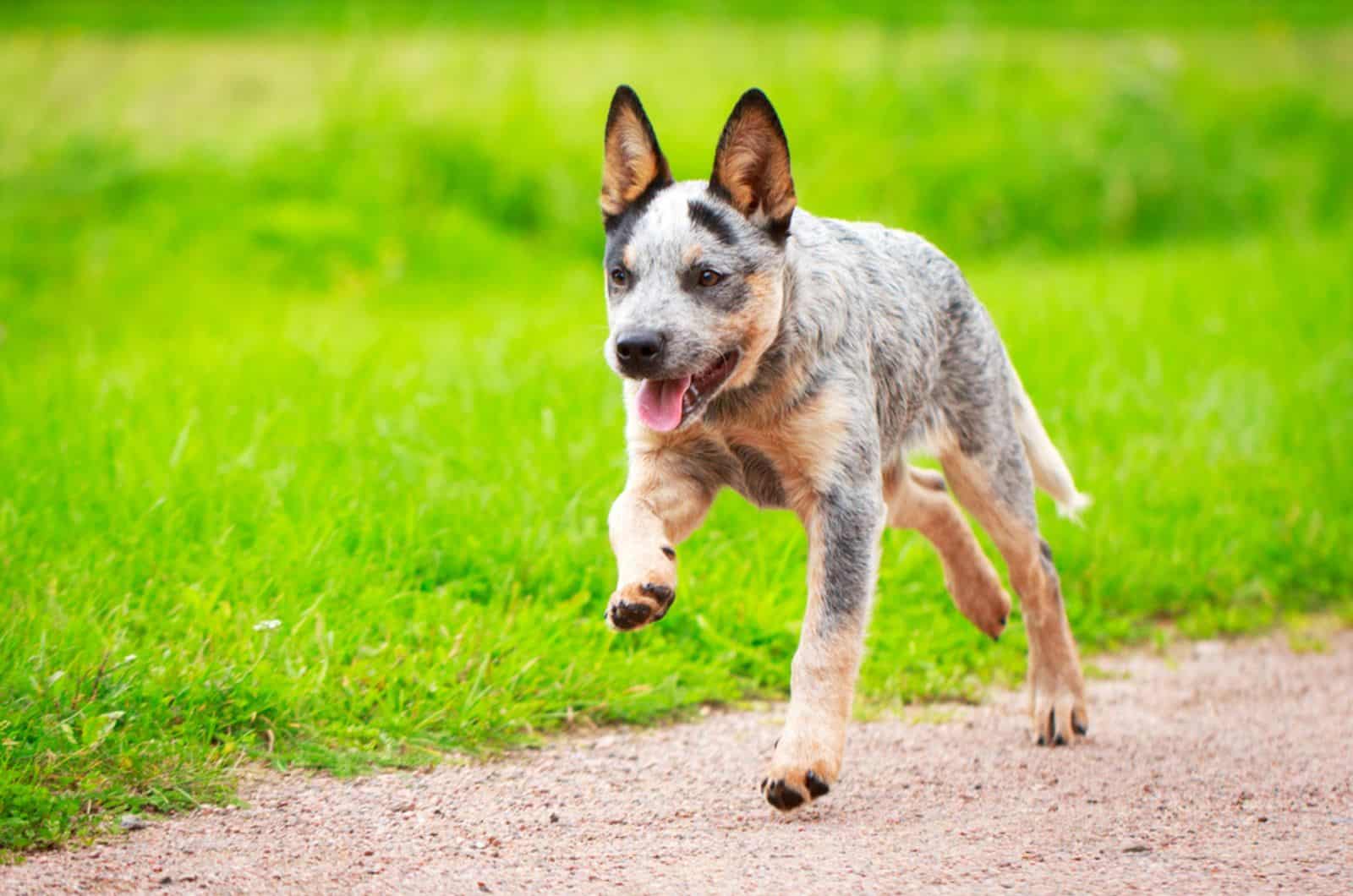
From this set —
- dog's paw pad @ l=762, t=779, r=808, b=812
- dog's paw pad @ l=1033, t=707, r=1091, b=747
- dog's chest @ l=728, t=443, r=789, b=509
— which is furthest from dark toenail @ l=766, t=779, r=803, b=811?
dog's paw pad @ l=1033, t=707, r=1091, b=747

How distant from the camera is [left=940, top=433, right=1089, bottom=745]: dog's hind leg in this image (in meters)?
5.75

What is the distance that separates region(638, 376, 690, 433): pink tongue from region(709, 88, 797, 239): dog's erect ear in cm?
62

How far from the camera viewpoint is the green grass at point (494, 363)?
5355 mm

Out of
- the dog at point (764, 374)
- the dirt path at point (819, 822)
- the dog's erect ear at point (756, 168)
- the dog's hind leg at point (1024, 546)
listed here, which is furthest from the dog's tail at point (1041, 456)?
the dog's erect ear at point (756, 168)

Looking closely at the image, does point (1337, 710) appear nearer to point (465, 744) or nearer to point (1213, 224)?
point (465, 744)

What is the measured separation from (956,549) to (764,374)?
1.47 meters

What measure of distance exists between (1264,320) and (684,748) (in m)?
7.38

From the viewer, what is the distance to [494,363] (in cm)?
866

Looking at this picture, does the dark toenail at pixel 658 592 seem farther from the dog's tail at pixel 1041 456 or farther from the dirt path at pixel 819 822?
the dog's tail at pixel 1041 456

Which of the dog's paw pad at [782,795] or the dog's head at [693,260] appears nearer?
the dog's paw pad at [782,795]

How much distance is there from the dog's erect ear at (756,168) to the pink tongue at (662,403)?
2.05 feet

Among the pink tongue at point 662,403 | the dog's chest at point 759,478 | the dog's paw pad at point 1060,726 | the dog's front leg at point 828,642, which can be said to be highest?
the pink tongue at point 662,403

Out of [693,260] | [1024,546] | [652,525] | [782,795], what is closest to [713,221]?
[693,260]

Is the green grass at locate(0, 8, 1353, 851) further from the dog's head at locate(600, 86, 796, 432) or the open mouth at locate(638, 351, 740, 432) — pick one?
the dog's head at locate(600, 86, 796, 432)
